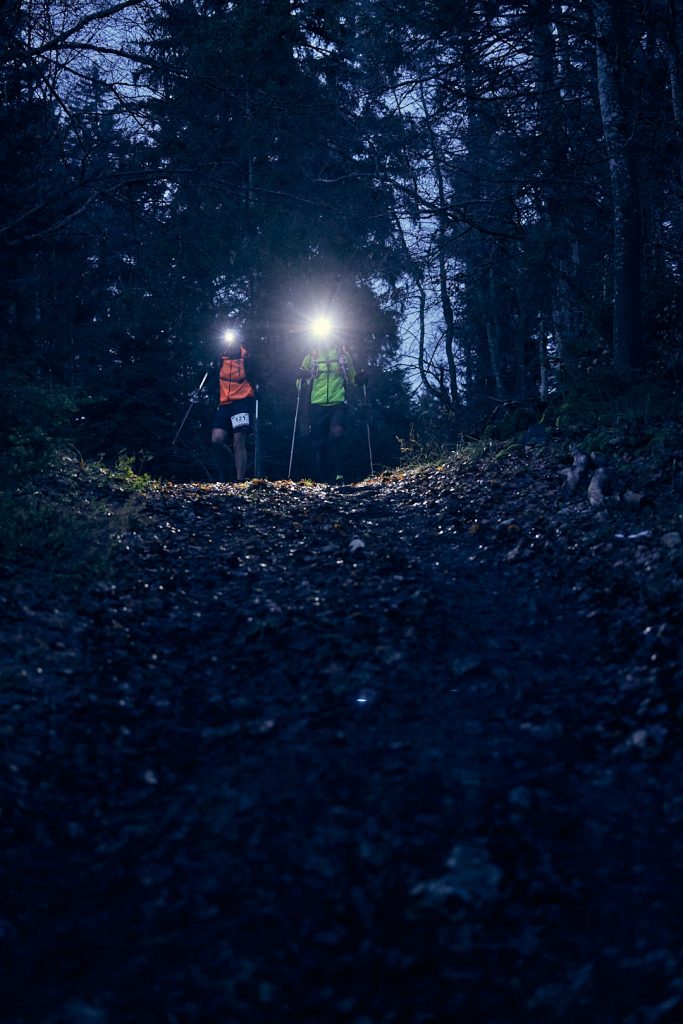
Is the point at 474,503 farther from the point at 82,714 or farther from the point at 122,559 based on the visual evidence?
the point at 82,714

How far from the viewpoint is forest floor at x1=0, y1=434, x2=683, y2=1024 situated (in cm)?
289

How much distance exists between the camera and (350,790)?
13.0 feet

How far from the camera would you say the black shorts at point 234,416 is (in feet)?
45.2

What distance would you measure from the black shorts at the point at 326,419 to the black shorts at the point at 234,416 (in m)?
1.12

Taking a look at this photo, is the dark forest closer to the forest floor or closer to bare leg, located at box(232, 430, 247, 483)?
the forest floor

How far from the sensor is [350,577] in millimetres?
7188

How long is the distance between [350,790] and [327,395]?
10382mm

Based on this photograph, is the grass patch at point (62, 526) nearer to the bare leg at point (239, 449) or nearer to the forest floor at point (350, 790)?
the forest floor at point (350, 790)

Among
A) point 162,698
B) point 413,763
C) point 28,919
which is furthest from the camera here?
point 162,698

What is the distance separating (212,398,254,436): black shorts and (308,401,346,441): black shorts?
3.67 ft

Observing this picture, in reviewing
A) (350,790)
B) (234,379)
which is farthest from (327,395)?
(350,790)

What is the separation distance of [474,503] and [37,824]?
263 inches

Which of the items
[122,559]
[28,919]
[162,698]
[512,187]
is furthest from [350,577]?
[512,187]

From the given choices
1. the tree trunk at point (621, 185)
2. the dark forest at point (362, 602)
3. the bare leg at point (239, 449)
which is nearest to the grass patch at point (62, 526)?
the dark forest at point (362, 602)
